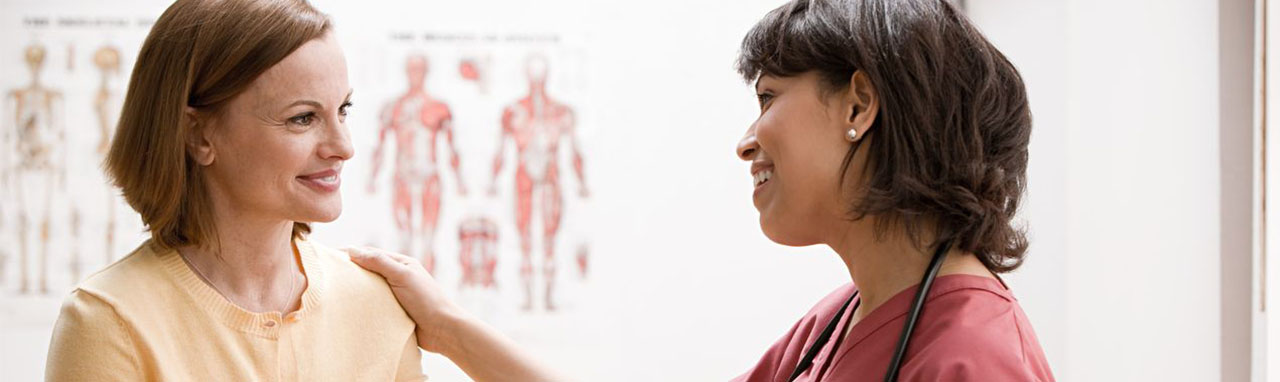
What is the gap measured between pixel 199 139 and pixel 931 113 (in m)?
1.05

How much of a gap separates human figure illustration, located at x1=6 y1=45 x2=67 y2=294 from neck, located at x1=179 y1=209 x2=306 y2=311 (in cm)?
174

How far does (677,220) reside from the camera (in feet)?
10.6

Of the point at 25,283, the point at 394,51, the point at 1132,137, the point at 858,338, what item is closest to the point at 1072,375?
the point at 1132,137

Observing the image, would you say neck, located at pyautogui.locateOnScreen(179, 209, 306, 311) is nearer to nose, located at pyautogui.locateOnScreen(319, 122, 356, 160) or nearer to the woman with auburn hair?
the woman with auburn hair

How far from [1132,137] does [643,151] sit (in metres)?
1.30

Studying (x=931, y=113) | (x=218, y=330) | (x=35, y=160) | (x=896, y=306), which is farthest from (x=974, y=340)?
(x=35, y=160)

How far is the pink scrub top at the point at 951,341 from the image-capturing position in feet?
4.09

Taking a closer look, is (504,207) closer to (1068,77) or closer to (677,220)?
(677,220)

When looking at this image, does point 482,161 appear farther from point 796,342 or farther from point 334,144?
point 796,342

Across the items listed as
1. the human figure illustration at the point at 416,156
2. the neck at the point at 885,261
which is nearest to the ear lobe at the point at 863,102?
the neck at the point at 885,261

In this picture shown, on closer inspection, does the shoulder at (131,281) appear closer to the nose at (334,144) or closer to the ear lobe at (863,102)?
the nose at (334,144)

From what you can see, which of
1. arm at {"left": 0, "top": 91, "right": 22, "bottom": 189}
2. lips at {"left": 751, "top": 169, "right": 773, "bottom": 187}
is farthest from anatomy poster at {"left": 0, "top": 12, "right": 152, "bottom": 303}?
lips at {"left": 751, "top": 169, "right": 773, "bottom": 187}

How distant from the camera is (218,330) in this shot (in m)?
1.64

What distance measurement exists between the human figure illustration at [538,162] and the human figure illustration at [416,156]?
0.57 ft
